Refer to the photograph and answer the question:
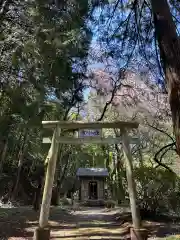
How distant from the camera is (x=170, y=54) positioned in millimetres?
3725

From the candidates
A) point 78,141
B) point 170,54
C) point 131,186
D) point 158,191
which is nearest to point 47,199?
point 78,141

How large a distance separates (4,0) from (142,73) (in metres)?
3.69

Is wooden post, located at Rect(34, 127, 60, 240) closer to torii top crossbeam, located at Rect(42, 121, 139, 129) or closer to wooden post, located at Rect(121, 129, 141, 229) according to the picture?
torii top crossbeam, located at Rect(42, 121, 139, 129)

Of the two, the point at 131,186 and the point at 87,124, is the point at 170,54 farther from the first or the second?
the point at 131,186

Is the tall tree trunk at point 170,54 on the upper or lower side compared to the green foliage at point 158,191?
upper

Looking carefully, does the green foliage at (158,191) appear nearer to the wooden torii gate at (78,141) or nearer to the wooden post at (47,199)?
the wooden torii gate at (78,141)

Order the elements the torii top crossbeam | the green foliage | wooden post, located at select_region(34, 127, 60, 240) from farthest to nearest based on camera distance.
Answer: the green foliage
the torii top crossbeam
wooden post, located at select_region(34, 127, 60, 240)

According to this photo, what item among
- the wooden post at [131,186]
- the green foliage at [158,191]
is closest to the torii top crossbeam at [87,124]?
the wooden post at [131,186]

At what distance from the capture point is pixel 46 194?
5.60 meters

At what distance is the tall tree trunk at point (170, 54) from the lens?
11.3 feet

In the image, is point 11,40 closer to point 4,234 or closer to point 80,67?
point 80,67

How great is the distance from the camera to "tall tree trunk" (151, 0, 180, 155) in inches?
135

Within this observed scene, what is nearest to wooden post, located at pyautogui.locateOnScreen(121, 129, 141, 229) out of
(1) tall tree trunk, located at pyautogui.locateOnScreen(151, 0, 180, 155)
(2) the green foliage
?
(1) tall tree trunk, located at pyautogui.locateOnScreen(151, 0, 180, 155)

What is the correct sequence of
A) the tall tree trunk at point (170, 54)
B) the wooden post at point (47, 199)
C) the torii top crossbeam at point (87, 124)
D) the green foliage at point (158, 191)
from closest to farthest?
the tall tree trunk at point (170, 54) → the wooden post at point (47, 199) → the torii top crossbeam at point (87, 124) → the green foliage at point (158, 191)
